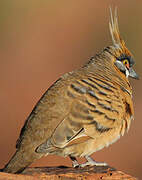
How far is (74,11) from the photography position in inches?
915

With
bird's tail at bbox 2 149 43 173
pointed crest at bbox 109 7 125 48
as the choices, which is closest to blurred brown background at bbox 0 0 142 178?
pointed crest at bbox 109 7 125 48

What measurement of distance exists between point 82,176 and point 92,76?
154 centimetres

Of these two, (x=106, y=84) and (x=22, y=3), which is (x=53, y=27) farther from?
(x=106, y=84)

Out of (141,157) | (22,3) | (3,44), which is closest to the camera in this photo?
(141,157)

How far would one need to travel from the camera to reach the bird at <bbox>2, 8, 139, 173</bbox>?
6629 mm

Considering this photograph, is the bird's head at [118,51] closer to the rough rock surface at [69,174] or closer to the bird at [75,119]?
the bird at [75,119]

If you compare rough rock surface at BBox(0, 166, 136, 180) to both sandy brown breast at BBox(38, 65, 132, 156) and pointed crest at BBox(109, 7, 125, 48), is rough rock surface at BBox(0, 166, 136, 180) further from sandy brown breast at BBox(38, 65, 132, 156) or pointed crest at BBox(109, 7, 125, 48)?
pointed crest at BBox(109, 7, 125, 48)

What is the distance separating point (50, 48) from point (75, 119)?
14650 millimetres

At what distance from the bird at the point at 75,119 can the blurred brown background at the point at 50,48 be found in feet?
19.5

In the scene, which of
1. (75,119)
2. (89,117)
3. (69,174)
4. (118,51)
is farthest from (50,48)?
(69,174)

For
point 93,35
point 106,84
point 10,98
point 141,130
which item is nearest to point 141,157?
point 141,130

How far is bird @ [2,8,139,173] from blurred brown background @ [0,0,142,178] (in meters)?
5.94

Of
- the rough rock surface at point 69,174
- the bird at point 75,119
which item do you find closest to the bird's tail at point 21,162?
the bird at point 75,119

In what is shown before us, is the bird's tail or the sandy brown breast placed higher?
the sandy brown breast
